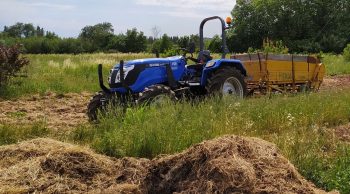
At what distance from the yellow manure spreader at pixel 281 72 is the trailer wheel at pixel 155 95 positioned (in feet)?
14.3

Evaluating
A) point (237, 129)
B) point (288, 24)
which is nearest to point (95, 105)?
point (237, 129)

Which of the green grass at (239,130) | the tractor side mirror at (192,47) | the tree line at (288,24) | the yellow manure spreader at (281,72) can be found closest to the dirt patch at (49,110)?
the green grass at (239,130)

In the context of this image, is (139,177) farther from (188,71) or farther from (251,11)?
(251,11)

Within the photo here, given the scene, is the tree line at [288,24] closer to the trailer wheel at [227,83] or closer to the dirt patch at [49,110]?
the dirt patch at [49,110]

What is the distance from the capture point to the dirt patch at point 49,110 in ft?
34.1

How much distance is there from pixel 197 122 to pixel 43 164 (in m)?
2.57

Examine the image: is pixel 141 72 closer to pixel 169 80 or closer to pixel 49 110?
pixel 169 80

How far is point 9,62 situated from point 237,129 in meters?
11.0

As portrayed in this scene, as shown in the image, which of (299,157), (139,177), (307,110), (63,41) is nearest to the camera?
(139,177)

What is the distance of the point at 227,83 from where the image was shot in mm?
11250

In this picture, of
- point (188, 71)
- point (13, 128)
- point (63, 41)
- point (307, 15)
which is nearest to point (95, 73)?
point (188, 71)

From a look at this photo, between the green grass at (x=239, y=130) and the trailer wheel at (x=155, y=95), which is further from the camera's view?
the trailer wheel at (x=155, y=95)

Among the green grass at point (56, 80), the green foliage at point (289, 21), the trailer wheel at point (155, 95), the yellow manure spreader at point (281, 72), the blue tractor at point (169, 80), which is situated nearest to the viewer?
the trailer wheel at point (155, 95)

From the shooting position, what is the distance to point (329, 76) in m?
21.8
